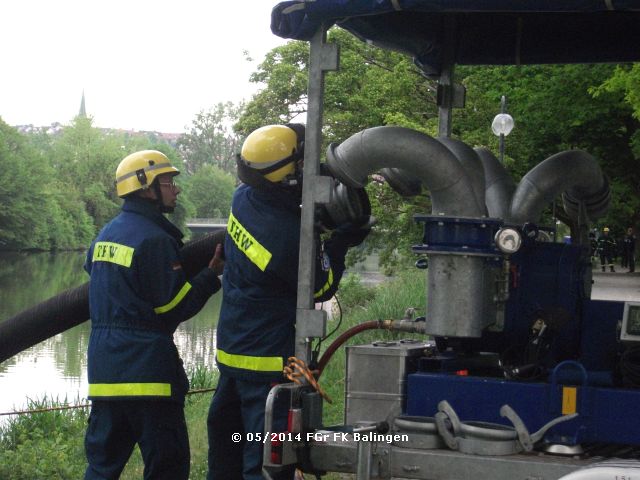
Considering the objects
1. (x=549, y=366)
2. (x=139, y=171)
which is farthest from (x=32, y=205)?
(x=549, y=366)

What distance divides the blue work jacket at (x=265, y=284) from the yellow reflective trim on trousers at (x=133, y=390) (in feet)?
1.31

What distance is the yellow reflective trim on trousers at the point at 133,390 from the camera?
5.85 meters

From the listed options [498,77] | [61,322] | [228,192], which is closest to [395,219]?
[498,77]

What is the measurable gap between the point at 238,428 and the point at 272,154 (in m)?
1.44

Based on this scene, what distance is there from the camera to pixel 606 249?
3428 centimetres

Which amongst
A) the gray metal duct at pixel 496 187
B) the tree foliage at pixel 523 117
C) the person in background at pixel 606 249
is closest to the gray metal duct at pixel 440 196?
the gray metal duct at pixel 496 187

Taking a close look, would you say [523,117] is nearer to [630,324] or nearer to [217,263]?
[217,263]

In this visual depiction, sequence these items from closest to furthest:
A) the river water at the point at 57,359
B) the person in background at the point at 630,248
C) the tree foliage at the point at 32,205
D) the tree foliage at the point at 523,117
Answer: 1. the river water at the point at 57,359
2. the tree foliage at the point at 523,117
3. the person in background at the point at 630,248
4. the tree foliage at the point at 32,205

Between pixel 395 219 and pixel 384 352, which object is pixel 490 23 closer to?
pixel 384 352

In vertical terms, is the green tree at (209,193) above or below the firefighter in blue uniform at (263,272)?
above

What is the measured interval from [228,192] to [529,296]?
12085 cm

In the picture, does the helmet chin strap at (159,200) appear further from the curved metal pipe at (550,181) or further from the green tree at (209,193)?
the green tree at (209,193)

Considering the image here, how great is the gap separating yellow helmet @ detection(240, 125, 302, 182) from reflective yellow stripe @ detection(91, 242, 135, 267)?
2.68 feet

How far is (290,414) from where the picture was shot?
507cm
